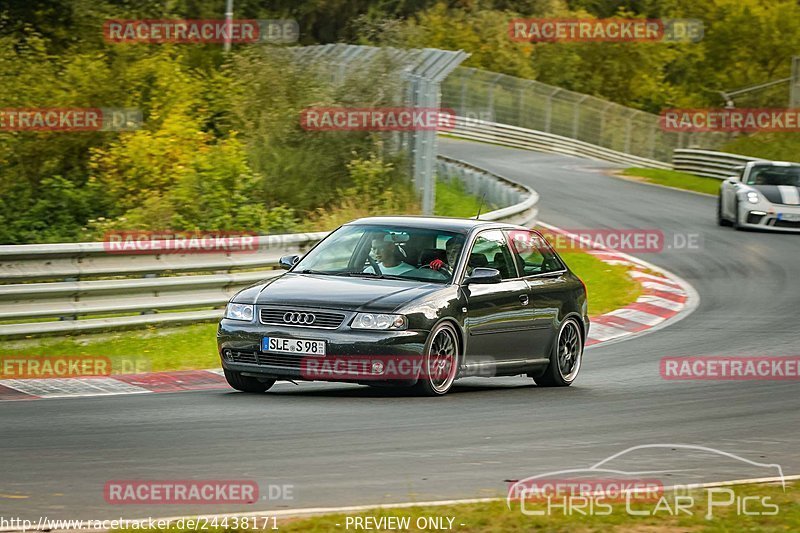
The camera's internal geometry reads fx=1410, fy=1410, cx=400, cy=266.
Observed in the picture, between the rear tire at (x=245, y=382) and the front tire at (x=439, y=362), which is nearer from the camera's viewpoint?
the front tire at (x=439, y=362)

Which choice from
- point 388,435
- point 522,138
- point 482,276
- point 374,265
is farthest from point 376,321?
point 522,138

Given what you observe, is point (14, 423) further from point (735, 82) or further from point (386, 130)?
point (735, 82)

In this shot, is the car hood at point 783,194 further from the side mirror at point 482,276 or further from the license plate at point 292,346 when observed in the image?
the license plate at point 292,346

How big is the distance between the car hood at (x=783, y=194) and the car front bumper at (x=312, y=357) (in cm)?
1809

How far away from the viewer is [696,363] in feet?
45.7

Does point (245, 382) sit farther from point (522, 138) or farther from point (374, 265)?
point (522, 138)

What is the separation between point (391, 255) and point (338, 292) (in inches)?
34.8

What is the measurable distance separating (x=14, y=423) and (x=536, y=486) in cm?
359

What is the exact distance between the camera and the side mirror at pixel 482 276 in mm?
11305

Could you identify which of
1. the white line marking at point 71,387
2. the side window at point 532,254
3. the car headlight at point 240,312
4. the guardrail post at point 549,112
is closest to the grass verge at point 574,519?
the car headlight at point 240,312

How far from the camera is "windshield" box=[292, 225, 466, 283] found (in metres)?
11.4

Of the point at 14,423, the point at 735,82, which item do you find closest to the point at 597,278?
the point at 14,423

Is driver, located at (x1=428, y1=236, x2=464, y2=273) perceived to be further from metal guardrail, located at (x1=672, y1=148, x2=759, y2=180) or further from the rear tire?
metal guardrail, located at (x1=672, y1=148, x2=759, y2=180)

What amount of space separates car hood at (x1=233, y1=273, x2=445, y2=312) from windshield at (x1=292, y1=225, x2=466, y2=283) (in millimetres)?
185
